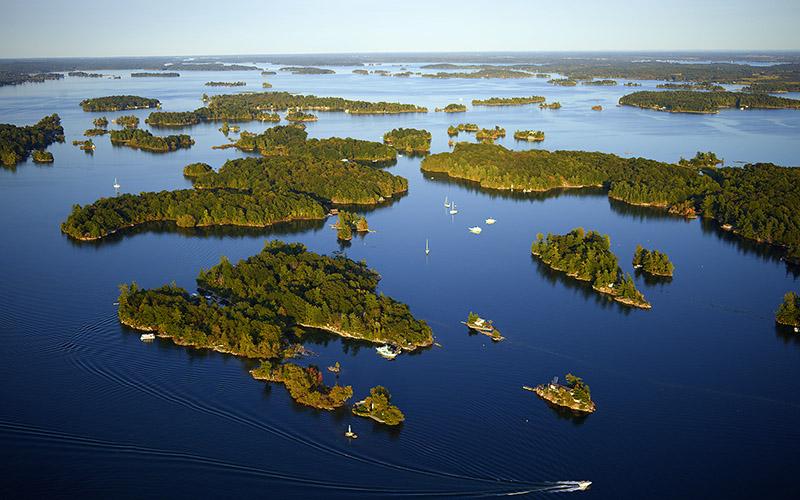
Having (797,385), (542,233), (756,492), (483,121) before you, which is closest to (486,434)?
(756,492)

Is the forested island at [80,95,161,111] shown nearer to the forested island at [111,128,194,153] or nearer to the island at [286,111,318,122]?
the island at [286,111,318,122]

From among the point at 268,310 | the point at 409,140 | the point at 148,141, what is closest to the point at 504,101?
the point at 409,140

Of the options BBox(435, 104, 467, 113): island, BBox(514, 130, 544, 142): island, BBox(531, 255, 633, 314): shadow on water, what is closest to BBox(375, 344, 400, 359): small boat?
BBox(531, 255, 633, 314): shadow on water

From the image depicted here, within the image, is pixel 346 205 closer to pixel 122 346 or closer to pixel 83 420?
pixel 122 346

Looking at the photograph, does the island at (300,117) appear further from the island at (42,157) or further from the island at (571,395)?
the island at (571,395)

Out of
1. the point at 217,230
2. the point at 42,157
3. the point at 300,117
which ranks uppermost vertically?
the point at 300,117

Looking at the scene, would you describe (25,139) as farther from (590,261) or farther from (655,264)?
(655,264)

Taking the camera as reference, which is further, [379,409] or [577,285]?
[577,285]
